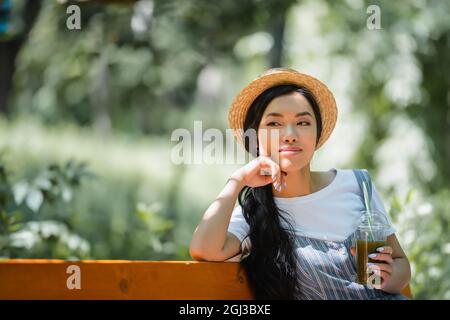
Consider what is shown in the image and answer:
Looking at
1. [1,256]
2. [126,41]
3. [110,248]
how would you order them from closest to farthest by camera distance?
[1,256], [126,41], [110,248]

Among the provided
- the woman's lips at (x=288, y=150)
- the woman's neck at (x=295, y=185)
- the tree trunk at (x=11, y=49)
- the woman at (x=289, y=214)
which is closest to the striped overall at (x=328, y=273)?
the woman at (x=289, y=214)

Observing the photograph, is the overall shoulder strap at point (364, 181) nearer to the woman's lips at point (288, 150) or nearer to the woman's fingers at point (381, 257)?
the woman's fingers at point (381, 257)

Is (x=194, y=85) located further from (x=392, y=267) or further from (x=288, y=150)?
(x=392, y=267)

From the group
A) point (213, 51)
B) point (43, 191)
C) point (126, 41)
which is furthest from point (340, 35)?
point (43, 191)

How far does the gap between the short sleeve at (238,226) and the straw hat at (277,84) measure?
0.98 feet

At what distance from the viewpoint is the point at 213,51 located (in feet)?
20.8

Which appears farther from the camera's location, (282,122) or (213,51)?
(213,51)

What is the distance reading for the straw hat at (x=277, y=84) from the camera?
2.14 m

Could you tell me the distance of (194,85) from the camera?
8102 millimetres

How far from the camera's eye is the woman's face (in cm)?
206

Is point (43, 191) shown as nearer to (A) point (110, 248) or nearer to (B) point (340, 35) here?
(A) point (110, 248)

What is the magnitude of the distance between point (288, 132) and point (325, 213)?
0.99 ft
